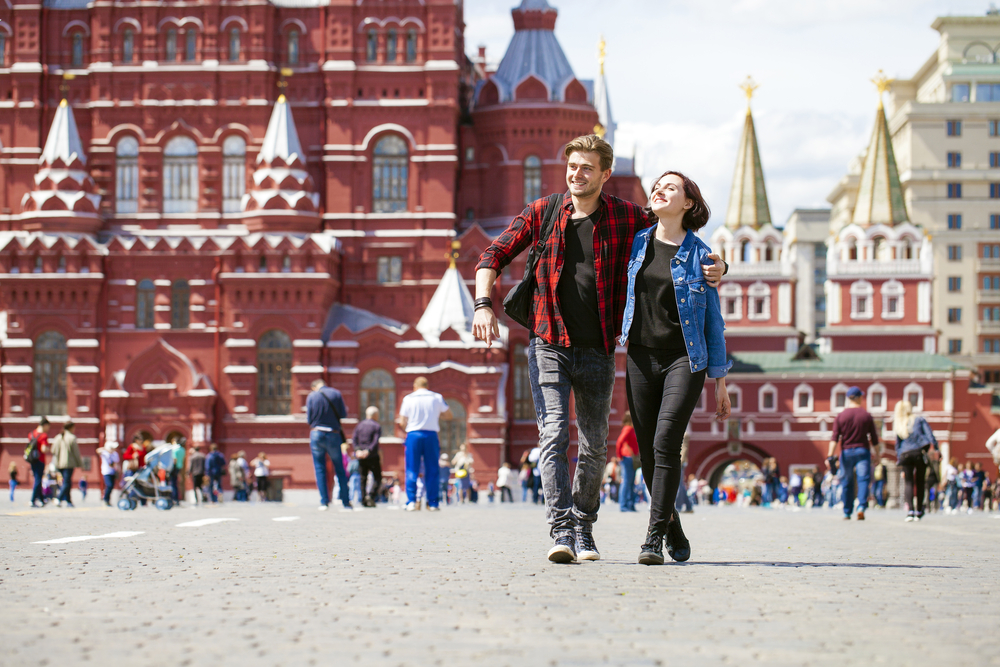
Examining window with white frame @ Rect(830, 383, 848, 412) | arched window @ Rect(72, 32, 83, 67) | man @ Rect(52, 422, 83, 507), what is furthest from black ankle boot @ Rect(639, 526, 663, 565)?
window with white frame @ Rect(830, 383, 848, 412)

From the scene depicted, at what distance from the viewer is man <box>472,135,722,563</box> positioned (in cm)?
885

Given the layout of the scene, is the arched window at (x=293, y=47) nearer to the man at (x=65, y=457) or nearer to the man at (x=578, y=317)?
the man at (x=65, y=457)

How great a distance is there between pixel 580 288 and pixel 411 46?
4387 cm

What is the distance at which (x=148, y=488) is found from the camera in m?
25.1

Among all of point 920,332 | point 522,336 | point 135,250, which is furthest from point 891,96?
point 135,250

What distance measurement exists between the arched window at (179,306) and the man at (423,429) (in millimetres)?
31653

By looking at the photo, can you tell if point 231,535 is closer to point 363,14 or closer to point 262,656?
point 262,656

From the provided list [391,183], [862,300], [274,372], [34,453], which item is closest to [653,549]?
[34,453]

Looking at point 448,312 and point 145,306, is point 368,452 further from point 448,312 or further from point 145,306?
point 145,306

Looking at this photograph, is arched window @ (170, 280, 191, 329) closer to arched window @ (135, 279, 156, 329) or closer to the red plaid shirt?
arched window @ (135, 279, 156, 329)

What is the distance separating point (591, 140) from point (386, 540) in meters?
3.59

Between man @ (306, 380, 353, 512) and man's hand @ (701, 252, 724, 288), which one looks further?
man @ (306, 380, 353, 512)

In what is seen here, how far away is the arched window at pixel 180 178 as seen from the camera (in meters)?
51.0

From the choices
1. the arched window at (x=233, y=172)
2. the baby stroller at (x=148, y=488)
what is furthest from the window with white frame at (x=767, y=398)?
the baby stroller at (x=148, y=488)
